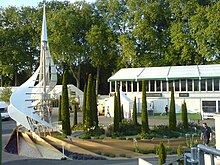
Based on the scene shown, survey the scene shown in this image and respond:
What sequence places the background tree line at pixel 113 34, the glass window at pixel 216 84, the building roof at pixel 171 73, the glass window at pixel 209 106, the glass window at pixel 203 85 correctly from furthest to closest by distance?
the background tree line at pixel 113 34, the glass window at pixel 203 85, the building roof at pixel 171 73, the glass window at pixel 216 84, the glass window at pixel 209 106

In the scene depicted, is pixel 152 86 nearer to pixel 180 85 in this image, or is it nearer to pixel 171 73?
pixel 171 73

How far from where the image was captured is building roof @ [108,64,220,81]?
3925cm

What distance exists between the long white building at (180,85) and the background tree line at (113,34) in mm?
4796

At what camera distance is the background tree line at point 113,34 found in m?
44.9

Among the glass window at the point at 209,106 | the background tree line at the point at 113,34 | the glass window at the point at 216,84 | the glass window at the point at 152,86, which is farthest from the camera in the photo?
the background tree line at the point at 113,34

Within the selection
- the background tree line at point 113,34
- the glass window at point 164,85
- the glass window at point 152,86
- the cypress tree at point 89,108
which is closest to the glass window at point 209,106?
the glass window at point 164,85

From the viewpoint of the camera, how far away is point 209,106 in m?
39.0

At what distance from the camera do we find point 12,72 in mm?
54062

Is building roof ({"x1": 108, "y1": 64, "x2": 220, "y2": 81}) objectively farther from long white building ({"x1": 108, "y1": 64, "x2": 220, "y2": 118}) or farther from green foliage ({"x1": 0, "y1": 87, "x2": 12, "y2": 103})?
green foliage ({"x1": 0, "y1": 87, "x2": 12, "y2": 103})

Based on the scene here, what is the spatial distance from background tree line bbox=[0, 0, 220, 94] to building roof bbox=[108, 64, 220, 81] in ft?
11.3

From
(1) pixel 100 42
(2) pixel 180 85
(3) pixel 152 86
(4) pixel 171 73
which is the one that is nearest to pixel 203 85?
(2) pixel 180 85

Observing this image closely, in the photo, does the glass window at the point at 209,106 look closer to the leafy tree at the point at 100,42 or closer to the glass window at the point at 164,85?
the glass window at the point at 164,85

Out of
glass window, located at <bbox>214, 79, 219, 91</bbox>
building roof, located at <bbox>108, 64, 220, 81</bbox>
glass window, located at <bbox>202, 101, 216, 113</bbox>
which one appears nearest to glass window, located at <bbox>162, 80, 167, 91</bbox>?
building roof, located at <bbox>108, 64, 220, 81</bbox>

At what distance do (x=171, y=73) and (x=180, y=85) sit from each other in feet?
6.23
